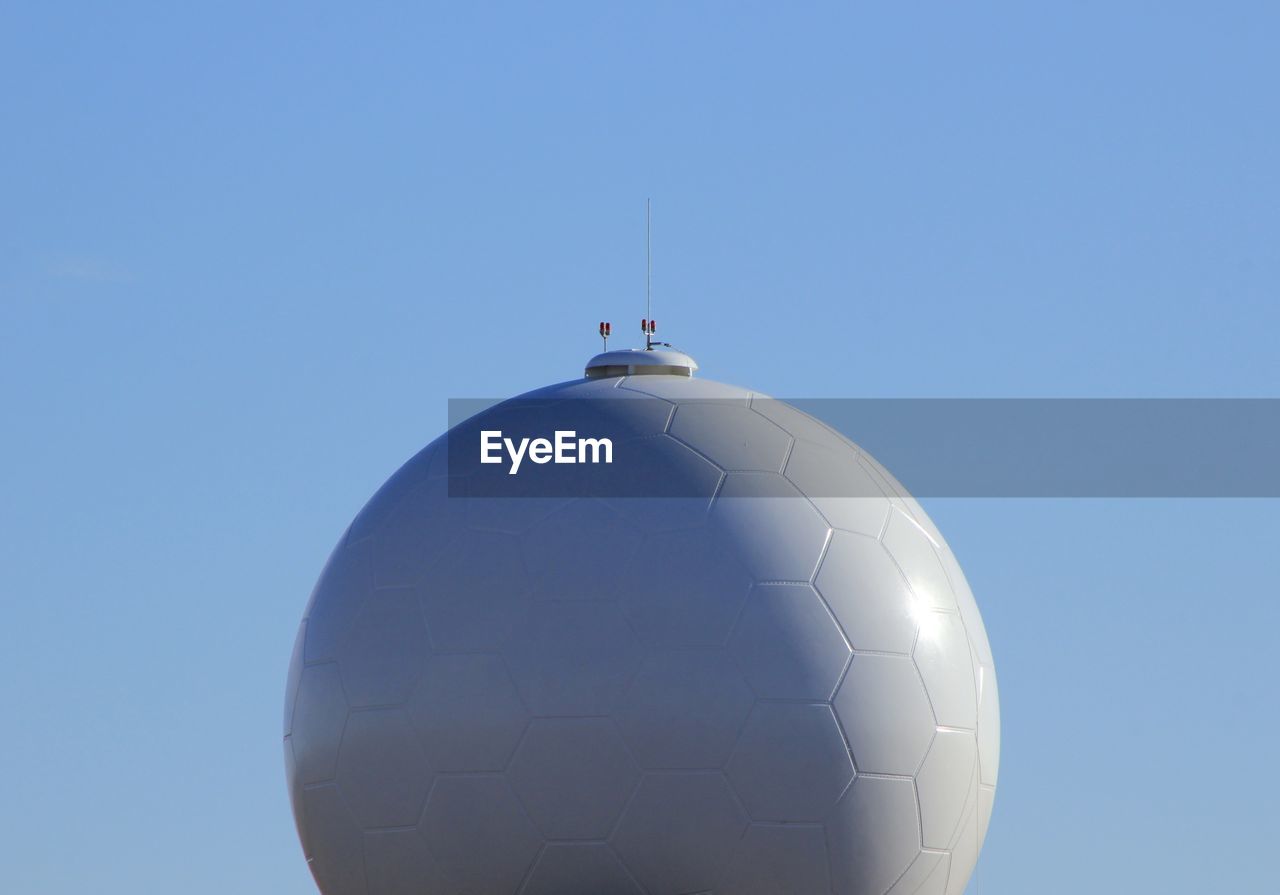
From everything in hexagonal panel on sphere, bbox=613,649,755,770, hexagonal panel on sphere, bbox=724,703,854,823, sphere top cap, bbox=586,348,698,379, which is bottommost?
hexagonal panel on sphere, bbox=724,703,854,823

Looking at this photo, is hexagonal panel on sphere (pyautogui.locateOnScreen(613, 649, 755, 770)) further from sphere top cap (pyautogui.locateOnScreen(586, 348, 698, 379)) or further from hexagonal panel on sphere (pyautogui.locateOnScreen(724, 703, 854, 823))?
sphere top cap (pyautogui.locateOnScreen(586, 348, 698, 379))

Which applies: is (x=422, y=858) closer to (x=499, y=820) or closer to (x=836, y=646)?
(x=499, y=820)

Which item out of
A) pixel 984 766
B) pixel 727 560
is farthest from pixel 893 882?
pixel 727 560

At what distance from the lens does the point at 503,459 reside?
19.6 m

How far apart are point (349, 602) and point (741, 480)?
314cm

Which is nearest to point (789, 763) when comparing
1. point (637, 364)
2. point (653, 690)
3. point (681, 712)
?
point (681, 712)

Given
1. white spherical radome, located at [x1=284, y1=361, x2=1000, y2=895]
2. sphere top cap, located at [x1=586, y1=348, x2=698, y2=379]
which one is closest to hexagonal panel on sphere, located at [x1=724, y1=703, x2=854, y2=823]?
white spherical radome, located at [x1=284, y1=361, x2=1000, y2=895]

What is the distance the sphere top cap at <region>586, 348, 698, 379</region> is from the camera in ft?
68.6

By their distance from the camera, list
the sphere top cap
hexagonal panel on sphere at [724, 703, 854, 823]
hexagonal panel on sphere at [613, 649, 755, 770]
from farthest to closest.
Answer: the sphere top cap, hexagonal panel on sphere at [724, 703, 854, 823], hexagonal panel on sphere at [613, 649, 755, 770]

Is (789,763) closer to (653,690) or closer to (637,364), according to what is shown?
(653,690)

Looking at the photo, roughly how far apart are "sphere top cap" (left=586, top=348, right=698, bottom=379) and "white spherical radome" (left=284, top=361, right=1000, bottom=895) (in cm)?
76

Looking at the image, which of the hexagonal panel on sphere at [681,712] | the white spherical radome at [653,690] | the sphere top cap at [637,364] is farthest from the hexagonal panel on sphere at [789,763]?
the sphere top cap at [637,364]

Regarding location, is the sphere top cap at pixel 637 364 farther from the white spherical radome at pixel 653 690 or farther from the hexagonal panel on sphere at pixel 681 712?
the hexagonal panel on sphere at pixel 681 712

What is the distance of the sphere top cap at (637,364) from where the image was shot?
2092 centimetres
